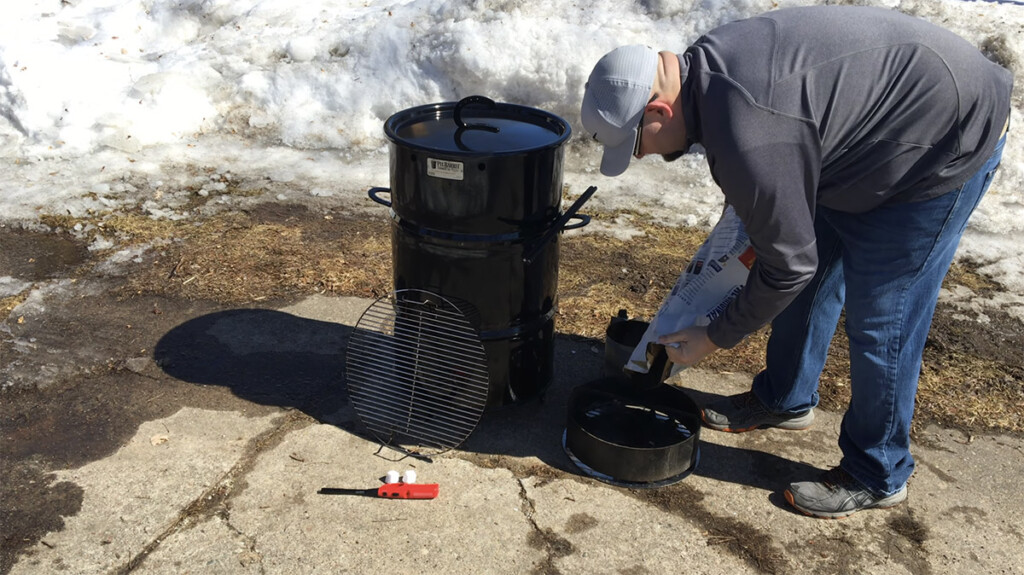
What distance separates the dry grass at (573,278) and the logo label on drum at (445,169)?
1645mm

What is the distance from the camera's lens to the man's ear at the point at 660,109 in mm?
2559

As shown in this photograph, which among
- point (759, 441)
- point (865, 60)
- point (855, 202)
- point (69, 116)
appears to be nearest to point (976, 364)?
point (759, 441)

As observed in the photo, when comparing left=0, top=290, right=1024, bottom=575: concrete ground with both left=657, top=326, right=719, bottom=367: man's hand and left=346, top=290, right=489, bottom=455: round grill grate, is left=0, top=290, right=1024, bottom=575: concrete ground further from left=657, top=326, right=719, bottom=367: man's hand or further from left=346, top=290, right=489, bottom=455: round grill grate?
left=657, top=326, right=719, bottom=367: man's hand

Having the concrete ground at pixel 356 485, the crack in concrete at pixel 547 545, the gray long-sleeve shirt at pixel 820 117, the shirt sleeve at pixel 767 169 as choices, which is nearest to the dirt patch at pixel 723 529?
the concrete ground at pixel 356 485

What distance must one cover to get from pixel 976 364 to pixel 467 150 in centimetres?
302

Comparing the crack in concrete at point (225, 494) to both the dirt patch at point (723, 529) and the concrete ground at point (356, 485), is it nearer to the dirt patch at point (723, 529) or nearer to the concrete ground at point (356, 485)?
the concrete ground at point (356, 485)

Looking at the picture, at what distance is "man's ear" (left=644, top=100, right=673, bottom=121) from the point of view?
2.56 meters

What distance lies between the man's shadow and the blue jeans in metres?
0.43

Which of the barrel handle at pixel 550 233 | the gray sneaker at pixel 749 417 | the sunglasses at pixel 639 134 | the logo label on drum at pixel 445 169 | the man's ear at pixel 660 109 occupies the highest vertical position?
the man's ear at pixel 660 109

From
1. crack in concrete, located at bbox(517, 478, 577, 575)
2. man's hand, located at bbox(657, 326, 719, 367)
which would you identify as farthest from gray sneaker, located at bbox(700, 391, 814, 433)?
crack in concrete, located at bbox(517, 478, 577, 575)

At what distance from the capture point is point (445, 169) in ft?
10.8

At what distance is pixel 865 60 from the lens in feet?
8.48

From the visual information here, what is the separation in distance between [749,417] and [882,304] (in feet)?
3.40

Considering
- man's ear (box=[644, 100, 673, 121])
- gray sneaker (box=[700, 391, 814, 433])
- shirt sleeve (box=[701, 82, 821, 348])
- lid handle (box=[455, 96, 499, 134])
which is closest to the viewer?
shirt sleeve (box=[701, 82, 821, 348])
